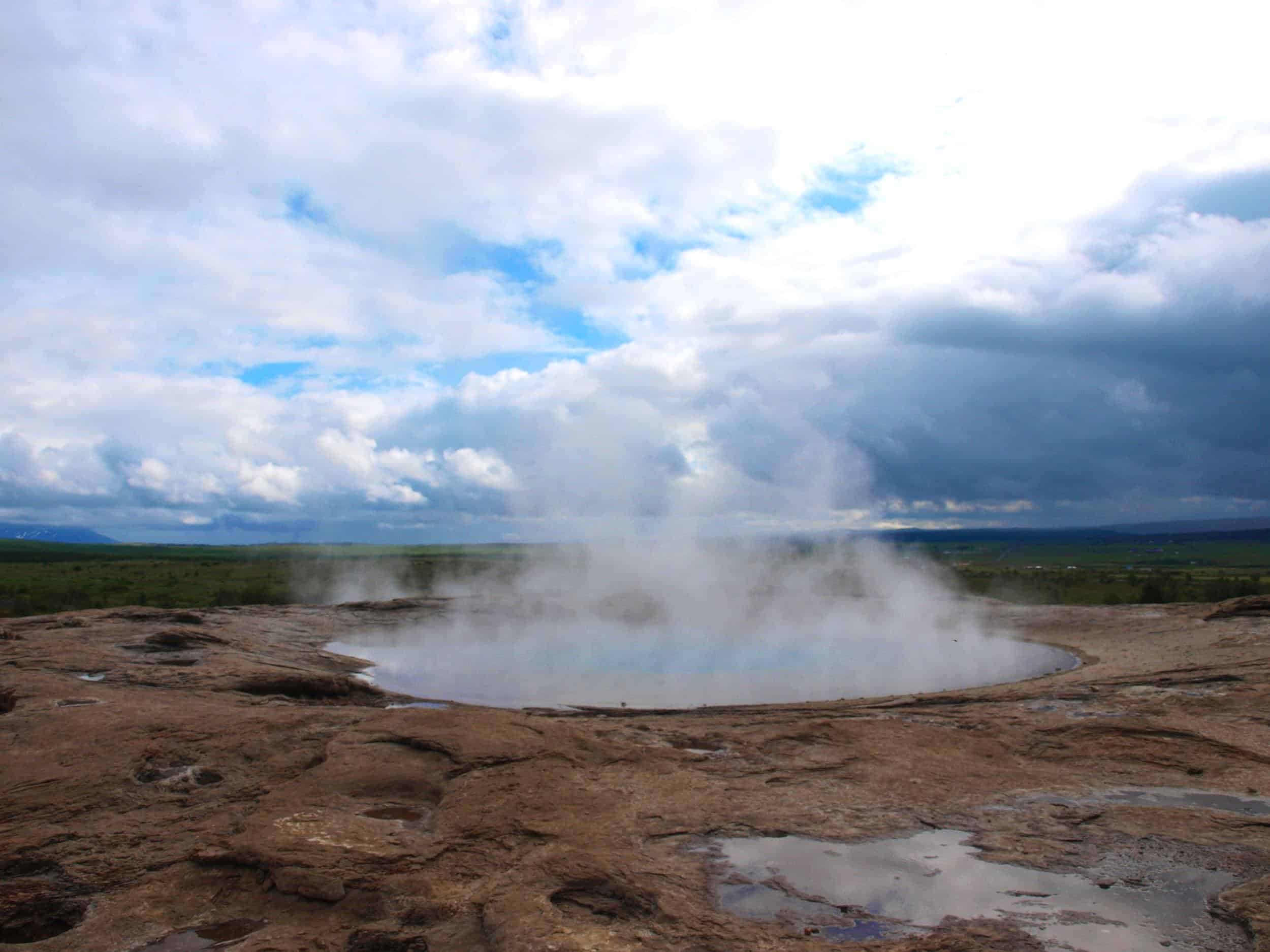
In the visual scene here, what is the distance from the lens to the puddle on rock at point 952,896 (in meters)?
6.20

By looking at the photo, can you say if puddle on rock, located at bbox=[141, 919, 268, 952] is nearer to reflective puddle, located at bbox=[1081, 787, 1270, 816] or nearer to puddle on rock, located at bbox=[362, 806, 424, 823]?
puddle on rock, located at bbox=[362, 806, 424, 823]

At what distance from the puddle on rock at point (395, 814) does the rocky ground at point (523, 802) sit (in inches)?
1.7

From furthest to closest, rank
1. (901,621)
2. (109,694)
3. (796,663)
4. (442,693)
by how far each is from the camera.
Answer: (901,621) → (796,663) → (442,693) → (109,694)

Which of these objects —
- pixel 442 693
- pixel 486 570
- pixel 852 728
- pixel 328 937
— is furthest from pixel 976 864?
pixel 486 570

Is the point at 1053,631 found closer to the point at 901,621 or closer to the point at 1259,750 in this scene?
the point at 901,621

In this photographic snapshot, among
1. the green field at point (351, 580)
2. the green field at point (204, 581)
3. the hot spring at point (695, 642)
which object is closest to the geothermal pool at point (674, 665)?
the hot spring at point (695, 642)

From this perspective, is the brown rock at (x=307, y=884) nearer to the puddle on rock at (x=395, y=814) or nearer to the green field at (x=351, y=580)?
the puddle on rock at (x=395, y=814)

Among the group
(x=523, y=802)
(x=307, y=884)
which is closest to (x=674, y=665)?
(x=523, y=802)

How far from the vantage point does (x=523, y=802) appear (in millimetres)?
9000

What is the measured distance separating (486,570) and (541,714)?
51551mm

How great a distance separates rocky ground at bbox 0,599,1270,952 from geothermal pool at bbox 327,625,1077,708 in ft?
8.61

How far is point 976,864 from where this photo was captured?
764 cm

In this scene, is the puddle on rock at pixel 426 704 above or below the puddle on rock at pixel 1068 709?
below

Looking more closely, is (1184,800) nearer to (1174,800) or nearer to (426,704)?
(1174,800)
